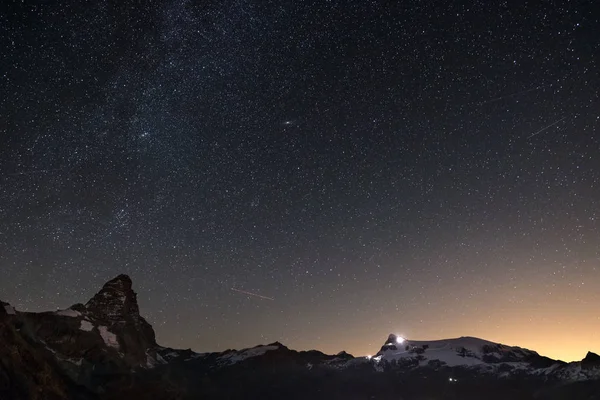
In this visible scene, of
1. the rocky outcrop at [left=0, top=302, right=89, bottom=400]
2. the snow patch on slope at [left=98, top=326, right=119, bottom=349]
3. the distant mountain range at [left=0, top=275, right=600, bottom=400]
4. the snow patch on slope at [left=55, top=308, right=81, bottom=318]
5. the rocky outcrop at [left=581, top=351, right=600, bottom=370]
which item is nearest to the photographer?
the rocky outcrop at [left=0, top=302, right=89, bottom=400]

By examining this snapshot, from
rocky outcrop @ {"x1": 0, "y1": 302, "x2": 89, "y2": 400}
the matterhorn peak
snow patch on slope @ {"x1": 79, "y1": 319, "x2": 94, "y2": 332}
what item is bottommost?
rocky outcrop @ {"x1": 0, "y1": 302, "x2": 89, "y2": 400}

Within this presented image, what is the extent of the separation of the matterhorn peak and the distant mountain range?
315mm

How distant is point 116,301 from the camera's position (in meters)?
132

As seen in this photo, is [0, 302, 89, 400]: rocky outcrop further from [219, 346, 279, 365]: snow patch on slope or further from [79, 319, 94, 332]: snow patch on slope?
[219, 346, 279, 365]: snow patch on slope

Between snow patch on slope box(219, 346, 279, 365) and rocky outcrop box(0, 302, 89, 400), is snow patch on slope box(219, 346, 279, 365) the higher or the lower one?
the higher one

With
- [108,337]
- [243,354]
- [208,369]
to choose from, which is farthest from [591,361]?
[108,337]

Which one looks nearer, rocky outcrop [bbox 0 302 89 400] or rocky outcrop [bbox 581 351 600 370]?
rocky outcrop [bbox 0 302 89 400]

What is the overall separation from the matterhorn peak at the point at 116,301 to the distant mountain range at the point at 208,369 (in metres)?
0.31

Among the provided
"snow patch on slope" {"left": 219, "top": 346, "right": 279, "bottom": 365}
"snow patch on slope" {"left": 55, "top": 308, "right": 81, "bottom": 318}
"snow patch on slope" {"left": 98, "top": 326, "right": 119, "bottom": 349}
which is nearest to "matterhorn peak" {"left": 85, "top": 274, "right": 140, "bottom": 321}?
"snow patch on slope" {"left": 98, "top": 326, "right": 119, "bottom": 349}

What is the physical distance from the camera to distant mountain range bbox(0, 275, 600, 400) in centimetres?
7250

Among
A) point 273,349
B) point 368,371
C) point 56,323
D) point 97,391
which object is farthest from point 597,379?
point 56,323

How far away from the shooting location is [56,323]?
99.1 m

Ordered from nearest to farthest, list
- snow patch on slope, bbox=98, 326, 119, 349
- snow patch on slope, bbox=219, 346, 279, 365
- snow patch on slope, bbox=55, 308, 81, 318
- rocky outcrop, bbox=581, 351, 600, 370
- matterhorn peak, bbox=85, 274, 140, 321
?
snow patch on slope, bbox=55, 308, 81, 318 → snow patch on slope, bbox=98, 326, 119, 349 → matterhorn peak, bbox=85, 274, 140, 321 → rocky outcrop, bbox=581, 351, 600, 370 → snow patch on slope, bbox=219, 346, 279, 365

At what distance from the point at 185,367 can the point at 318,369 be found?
51646 millimetres
